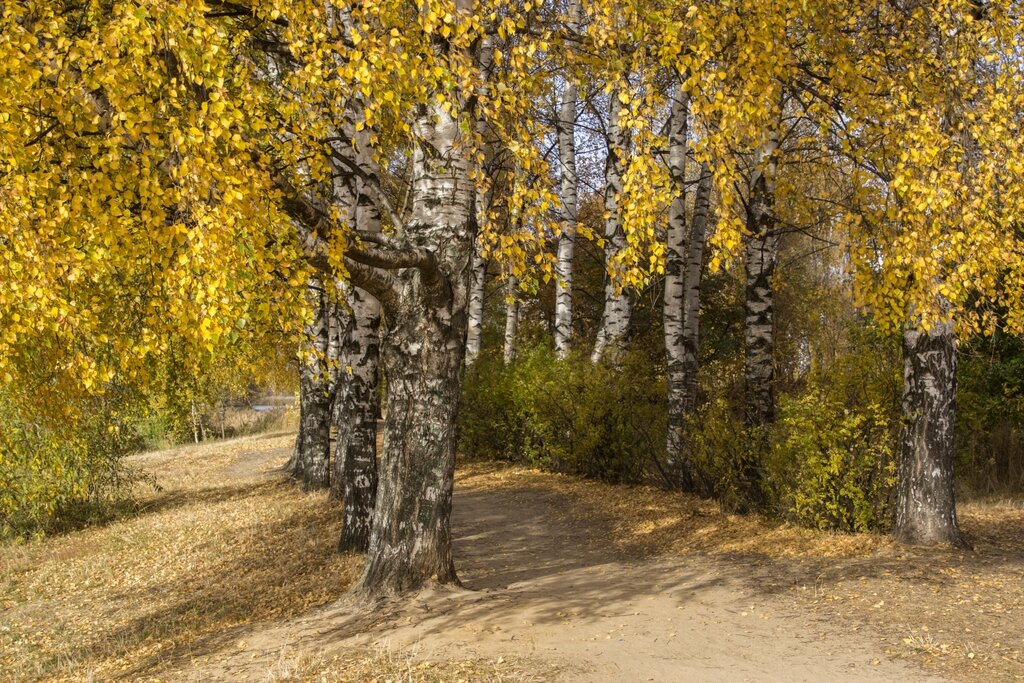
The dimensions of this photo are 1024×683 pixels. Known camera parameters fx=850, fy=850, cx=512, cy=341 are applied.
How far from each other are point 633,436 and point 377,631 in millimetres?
7748

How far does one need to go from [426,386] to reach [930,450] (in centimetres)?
537

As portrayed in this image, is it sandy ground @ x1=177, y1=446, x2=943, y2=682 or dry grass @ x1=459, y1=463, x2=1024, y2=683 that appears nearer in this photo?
sandy ground @ x1=177, y1=446, x2=943, y2=682

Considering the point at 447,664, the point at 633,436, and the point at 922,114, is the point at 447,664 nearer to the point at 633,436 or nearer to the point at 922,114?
the point at 922,114

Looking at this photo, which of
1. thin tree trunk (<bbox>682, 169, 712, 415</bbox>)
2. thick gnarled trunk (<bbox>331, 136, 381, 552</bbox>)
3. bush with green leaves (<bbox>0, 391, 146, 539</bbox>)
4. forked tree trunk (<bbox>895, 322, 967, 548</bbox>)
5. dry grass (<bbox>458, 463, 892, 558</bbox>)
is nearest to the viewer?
forked tree trunk (<bbox>895, 322, 967, 548</bbox>)

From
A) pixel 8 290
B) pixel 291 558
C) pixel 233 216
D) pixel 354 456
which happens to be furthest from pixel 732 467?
pixel 8 290

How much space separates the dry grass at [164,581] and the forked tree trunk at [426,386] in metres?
1.58

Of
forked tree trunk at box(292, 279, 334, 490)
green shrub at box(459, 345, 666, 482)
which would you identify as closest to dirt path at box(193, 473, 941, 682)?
green shrub at box(459, 345, 666, 482)

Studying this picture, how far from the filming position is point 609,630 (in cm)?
695

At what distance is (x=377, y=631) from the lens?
6.90 metres

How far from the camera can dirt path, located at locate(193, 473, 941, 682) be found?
604 centimetres

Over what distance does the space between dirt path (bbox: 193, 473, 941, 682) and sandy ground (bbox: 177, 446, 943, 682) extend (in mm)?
12

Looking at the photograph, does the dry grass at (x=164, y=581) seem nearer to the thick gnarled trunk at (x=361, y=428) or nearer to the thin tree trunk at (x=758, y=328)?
the thick gnarled trunk at (x=361, y=428)

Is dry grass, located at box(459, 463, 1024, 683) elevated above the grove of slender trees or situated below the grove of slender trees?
below

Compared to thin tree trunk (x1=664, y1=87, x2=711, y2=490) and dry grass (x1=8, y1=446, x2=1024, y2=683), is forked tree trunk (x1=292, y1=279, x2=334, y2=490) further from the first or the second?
thin tree trunk (x1=664, y1=87, x2=711, y2=490)
